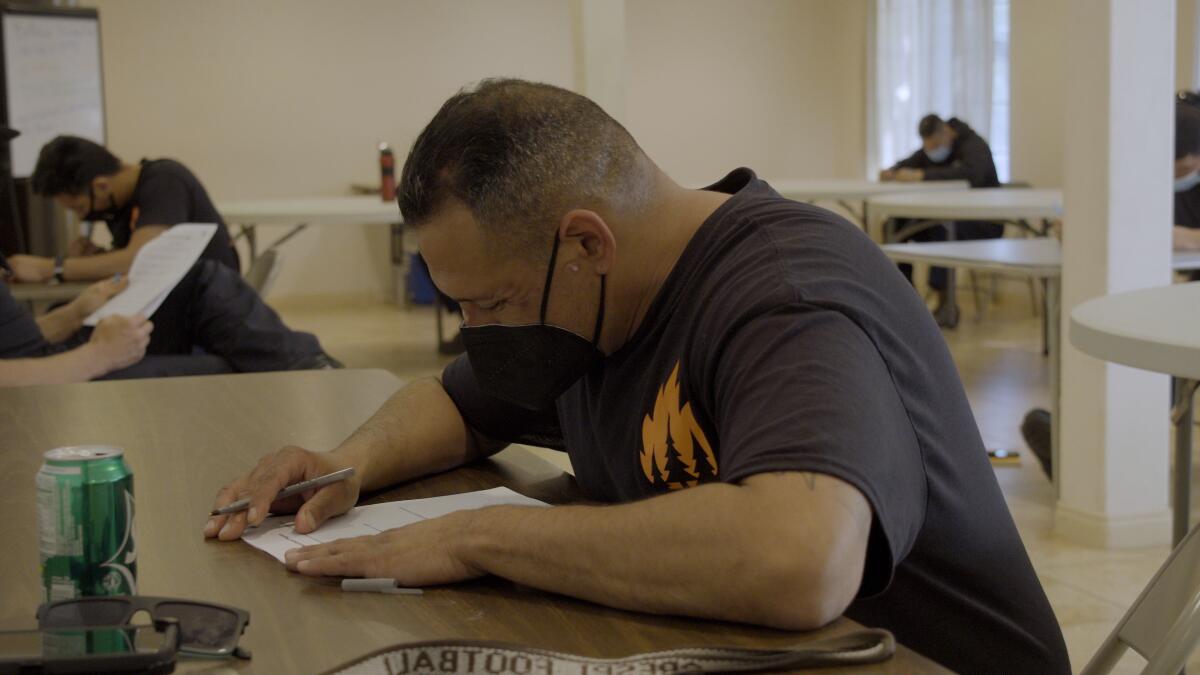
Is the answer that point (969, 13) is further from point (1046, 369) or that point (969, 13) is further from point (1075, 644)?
point (1075, 644)

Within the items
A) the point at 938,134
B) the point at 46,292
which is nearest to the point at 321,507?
the point at 46,292

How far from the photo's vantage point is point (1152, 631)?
4.16ft

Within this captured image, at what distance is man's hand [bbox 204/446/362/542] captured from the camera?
3.92ft

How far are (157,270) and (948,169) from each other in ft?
18.9

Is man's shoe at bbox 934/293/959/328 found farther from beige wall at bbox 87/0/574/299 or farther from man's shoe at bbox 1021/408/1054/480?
beige wall at bbox 87/0/574/299

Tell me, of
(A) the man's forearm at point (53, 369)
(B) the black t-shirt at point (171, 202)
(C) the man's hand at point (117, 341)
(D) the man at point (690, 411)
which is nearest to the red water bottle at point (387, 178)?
(B) the black t-shirt at point (171, 202)

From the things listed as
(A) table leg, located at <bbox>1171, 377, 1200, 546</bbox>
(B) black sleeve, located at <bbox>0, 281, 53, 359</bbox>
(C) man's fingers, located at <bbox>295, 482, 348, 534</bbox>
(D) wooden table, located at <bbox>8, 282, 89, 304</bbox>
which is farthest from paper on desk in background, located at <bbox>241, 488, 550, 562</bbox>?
(D) wooden table, located at <bbox>8, 282, 89, 304</bbox>

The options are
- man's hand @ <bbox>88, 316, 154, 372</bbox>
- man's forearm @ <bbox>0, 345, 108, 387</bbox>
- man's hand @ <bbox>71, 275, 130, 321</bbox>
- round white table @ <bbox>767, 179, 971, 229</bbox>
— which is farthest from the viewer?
round white table @ <bbox>767, 179, 971, 229</bbox>

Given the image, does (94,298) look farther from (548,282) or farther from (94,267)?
(548,282)

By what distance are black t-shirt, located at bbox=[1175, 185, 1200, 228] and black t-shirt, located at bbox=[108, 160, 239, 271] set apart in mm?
3297

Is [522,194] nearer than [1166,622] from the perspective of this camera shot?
Yes

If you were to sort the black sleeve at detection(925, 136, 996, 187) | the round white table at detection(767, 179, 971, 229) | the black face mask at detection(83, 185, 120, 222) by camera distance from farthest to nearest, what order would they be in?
1. the black sleeve at detection(925, 136, 996, 187)
2. the round white table at detection(767, 179, 971, 229)
3. the black face mask at detection(83, 185, 120, 222)

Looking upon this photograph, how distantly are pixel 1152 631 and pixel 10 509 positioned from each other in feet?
3.67

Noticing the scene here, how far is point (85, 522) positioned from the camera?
92 centimetres
